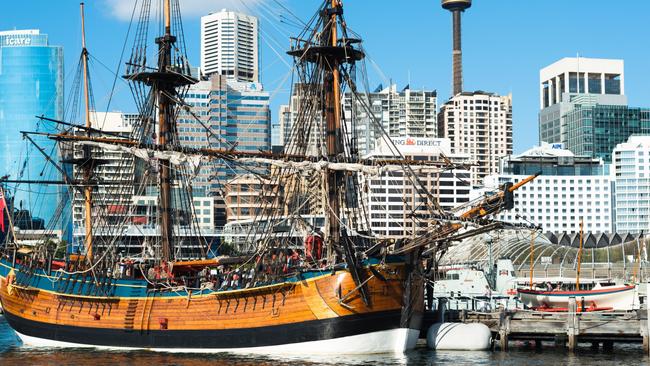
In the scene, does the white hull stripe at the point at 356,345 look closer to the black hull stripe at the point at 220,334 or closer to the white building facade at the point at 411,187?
the black hull stripe at the point at 220,334

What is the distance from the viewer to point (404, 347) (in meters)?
52.3

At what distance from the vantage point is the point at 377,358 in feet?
165

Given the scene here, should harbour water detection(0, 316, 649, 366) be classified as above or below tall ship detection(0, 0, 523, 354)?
below

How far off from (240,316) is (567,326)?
56.3ft

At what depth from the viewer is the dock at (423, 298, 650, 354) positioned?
A: 52.6 m

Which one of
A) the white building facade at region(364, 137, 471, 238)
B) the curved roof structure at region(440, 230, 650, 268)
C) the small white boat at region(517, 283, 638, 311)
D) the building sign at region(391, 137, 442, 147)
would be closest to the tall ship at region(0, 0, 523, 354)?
the small white boat at region(517, 283, 638, 311)

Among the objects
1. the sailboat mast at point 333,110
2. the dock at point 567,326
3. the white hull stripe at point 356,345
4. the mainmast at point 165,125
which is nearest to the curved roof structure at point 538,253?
the dock at point 567,326

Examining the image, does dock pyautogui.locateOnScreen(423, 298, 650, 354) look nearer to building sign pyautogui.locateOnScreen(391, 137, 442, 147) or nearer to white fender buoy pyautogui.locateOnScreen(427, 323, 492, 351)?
white fender buoy pyautogui.locateOnScreen(427, 323, 492, 351)

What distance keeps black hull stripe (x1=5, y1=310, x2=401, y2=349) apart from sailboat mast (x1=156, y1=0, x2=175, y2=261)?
20.2 ft

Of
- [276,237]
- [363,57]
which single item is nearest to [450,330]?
[276,237]

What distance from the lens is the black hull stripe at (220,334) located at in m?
50.9

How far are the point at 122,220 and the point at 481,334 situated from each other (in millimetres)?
25660

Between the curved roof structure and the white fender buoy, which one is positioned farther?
the curved roof structure

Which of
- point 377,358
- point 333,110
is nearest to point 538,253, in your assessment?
point 333,110
